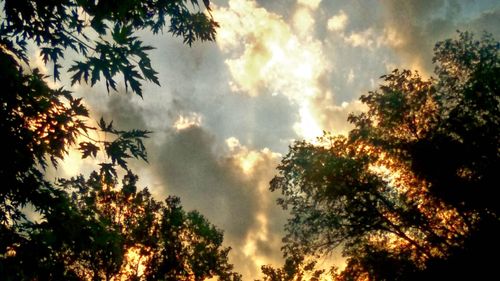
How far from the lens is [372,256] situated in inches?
721

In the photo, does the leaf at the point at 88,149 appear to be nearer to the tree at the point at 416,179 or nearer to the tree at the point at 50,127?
the tree at the point at 50,127

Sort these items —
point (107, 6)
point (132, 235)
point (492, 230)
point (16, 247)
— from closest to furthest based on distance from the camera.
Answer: point (107, 6), point (16, 247), point (492, 230), point (132, 235)

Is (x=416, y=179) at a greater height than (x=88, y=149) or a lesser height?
greater

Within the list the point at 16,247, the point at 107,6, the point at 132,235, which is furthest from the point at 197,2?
the point at 132,235

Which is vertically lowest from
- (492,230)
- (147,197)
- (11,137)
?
(11,137)

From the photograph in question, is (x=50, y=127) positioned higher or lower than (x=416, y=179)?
lower

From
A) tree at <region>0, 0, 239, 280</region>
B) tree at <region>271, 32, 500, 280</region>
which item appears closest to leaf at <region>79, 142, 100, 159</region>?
tree at <region>0, 0, 239, 280</region>

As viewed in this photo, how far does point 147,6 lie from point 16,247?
4978mm

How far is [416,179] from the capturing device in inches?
715

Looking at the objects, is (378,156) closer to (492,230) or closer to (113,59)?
(492,230)

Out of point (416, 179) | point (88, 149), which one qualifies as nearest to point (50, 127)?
point (88, 149)

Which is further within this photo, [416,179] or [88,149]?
[416,179]

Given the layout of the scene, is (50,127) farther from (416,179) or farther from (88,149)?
(416,179)

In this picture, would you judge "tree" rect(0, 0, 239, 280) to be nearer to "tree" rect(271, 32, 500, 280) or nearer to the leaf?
the leaf
